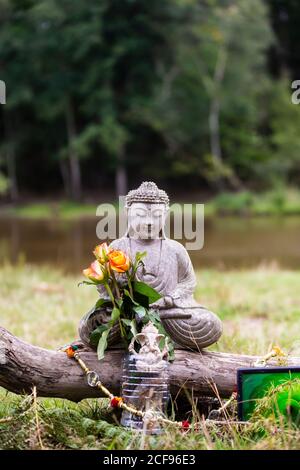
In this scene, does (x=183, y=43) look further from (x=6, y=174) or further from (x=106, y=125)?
(x=6, y=174)

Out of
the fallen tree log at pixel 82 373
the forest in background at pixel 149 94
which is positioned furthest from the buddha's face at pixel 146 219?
the forest in background at pixel 149 94

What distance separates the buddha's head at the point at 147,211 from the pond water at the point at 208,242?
786 cm

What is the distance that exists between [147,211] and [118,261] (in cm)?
51

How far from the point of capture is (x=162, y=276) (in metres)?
4.02

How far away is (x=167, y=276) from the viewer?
13.2 feet

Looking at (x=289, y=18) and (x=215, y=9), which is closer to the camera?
(x=215, y=9)

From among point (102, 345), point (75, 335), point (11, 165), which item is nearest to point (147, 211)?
point (102, 345)

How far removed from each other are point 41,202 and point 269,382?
27211 mm

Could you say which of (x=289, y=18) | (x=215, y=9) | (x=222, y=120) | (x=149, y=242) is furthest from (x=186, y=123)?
(x=149, y=242)

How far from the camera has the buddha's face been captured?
4012mm

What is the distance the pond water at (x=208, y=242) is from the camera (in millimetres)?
13516

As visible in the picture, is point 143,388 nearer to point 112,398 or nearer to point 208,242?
point 112,398

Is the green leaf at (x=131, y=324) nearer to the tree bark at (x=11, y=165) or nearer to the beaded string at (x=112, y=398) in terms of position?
the beaded string at (x=112, y=398)

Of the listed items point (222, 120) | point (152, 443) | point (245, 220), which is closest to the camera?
point (152, 443)
